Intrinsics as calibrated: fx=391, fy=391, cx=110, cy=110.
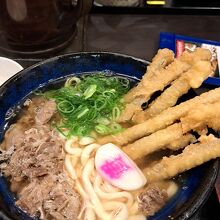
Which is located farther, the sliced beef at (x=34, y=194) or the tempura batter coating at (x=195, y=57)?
the tempura batter coating at (x=195, y=57)

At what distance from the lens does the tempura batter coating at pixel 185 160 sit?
1.47 metres

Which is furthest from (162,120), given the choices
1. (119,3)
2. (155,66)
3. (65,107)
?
(119,3)

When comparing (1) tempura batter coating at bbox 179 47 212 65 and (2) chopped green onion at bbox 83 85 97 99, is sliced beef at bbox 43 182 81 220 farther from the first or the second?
(1) tempura batter coating at bbox 179 47 212 65

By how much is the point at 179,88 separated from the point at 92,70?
465 mm

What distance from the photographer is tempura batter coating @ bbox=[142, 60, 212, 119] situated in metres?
1.71

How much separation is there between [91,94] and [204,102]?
520 mm

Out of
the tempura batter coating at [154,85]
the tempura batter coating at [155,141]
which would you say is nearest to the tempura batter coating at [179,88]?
the tempura batter coating at [154,85]

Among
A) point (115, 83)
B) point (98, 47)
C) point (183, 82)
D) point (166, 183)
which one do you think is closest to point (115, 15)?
point (98, 47)

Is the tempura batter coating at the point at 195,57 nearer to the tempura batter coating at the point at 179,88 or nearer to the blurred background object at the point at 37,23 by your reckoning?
the tempura batter coating at the point at 179,88

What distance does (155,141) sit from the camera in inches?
62.4

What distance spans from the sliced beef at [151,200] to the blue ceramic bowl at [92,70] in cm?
2

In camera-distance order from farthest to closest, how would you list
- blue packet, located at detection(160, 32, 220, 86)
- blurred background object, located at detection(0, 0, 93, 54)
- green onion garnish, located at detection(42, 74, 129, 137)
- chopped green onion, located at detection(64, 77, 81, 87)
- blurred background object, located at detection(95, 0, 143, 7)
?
blurred background object, located at detection(95, 0, 143, 7), blue packet, located at detection(160, 32, 220, 86), blurred background object, located at detection(0, 0, 93, 54), chopped green onion, located at detection(64, 77, 81, 87), green onion garnish, located at detection(42, 74, 129, 137)

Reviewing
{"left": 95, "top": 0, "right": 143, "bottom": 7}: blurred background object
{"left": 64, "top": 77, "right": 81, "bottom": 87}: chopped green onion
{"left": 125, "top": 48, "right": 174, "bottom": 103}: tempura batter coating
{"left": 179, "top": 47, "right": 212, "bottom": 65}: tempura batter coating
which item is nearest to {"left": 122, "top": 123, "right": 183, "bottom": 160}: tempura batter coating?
{"left": 125, "top": 48, "right": 174, "bottom": 103}: tempura batter coating

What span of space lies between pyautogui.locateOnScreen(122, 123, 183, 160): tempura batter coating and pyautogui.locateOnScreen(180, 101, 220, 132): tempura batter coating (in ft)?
0.14
